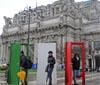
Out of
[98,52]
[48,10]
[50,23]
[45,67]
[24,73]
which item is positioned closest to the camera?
[24,73]

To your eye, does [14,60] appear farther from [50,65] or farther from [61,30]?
[61,30]

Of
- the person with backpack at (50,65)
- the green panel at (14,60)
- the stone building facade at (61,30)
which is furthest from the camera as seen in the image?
the stone building facade at (61,30)

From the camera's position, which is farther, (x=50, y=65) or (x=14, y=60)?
(x=50, y=65)

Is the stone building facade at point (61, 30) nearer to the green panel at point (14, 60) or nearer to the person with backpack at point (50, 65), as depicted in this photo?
the person with backpack at point (50, 65)

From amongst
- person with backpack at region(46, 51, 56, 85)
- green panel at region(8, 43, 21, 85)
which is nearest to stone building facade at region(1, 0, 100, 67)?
person with backpack at region(46, 51, 56, 85)

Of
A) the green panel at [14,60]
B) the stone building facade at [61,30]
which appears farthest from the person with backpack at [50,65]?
the stone building facade at [61,30]

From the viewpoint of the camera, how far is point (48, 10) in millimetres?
127188

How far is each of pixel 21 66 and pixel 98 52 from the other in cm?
6873

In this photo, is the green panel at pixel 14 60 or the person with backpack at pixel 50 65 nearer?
the green panel at pixel 14 60

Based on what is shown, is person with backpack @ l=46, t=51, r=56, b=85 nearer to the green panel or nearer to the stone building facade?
the green panel

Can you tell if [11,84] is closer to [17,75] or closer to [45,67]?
[17,75]

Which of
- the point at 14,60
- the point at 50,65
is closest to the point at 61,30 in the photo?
the point at 50,65

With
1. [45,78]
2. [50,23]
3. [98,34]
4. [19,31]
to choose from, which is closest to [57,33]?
[50,23]

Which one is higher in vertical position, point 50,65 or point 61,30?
point 61,30
